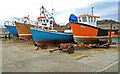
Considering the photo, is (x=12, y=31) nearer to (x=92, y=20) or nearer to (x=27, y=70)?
(x=92, y=20)

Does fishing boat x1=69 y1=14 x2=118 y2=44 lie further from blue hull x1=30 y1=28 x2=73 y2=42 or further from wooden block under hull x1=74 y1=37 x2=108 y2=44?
blue hull x1=30 y1=28 x2=73 y2=42

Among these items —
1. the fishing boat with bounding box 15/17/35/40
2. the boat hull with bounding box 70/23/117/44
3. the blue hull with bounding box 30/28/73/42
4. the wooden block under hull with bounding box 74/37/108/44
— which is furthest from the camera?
the fishing boat with bounding box 15/17/35/40

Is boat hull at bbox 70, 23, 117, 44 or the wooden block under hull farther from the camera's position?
the wooden block under hull

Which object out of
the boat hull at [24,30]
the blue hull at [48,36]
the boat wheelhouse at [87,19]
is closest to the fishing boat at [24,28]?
the boat hull at [24,30]

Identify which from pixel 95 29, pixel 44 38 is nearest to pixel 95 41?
pixel 95 29

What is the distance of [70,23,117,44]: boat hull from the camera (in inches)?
575

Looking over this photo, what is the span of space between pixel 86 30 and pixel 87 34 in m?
0.44

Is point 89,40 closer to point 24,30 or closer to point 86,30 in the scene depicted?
point 86,30

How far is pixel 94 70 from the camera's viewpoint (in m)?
6.90

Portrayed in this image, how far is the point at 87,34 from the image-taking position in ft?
48.8

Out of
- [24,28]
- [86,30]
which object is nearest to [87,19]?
[86,30]

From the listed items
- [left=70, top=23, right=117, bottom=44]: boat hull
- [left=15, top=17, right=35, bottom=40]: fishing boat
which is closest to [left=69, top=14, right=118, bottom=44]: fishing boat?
[left=70, top=23, right=117, bottom=44]: boat hull

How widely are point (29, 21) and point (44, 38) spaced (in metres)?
6.40

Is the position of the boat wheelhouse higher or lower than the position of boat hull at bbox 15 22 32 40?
higher
